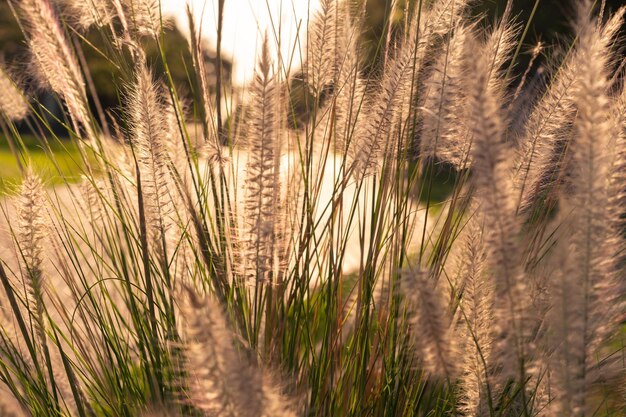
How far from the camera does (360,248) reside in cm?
133

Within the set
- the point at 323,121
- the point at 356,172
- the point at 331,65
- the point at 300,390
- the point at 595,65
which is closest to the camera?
the point at 595,65

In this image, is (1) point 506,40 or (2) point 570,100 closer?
(2) point 570,100

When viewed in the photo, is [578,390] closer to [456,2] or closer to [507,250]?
[507,250]

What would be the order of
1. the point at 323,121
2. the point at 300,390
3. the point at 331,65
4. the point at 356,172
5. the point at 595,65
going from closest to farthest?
the point at 595,65 < the point at 300,390 < the point at 356,172 < the point at 331,65 < the point at 323,121

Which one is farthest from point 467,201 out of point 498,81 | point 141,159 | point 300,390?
point 141,159

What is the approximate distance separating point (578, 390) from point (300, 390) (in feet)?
1.74

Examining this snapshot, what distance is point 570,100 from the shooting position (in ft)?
4.17

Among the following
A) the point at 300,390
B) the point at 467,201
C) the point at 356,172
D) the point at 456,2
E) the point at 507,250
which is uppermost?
the point at 456,2

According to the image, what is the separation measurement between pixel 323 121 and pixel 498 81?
465 millimetres

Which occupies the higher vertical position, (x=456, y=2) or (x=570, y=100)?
(x=456, y=2)

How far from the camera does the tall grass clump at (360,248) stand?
0.76 metres

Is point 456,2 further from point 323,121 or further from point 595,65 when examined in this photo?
point 595,65

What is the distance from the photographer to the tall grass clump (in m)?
0.76

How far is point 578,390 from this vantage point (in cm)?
82
